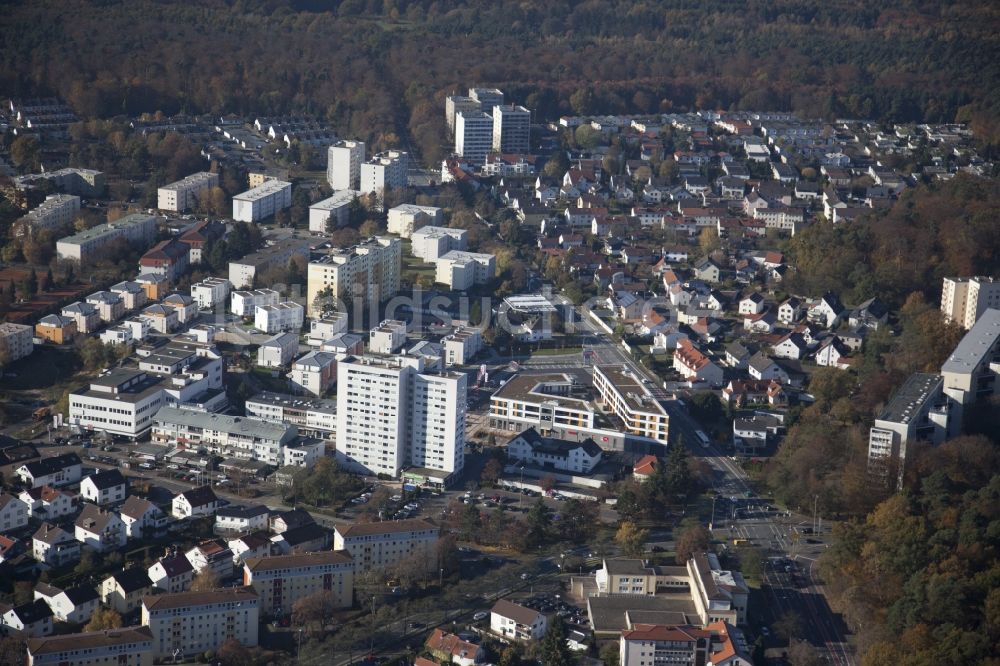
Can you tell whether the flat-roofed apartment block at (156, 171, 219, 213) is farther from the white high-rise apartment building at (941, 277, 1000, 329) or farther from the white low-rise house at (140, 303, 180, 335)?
the white high-rise apartment building at (941, 277, 1000, 329)

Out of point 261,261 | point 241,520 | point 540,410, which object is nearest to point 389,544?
point 241,520

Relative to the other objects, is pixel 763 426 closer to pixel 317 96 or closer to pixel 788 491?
pixel 788 491

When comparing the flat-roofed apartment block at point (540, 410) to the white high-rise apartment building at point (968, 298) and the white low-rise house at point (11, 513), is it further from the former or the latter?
the white high-rise apartment building at point (968, 298)

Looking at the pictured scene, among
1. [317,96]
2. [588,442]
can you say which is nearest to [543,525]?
[588,442]

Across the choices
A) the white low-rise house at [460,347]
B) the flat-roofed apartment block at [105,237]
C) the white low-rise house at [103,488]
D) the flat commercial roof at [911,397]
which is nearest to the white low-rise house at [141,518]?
the white low-rise house at [103,488]

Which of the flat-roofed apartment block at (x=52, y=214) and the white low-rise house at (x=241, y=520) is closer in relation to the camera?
the white low-rise house at (x=241, y=520)

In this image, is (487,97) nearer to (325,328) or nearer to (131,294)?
(131,294)

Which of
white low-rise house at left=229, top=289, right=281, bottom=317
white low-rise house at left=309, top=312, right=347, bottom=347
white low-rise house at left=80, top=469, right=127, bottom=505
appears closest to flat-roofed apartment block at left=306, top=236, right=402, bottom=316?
white low-rise house at left=229, top=289, right=281, bottom=317
